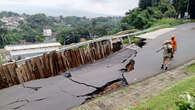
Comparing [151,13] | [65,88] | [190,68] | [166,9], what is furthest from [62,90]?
[166,9]

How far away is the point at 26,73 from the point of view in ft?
17.3

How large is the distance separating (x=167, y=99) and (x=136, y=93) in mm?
858

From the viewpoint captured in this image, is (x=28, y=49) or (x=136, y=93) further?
(x=28, y=49)

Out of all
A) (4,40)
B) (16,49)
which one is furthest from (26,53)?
(4,40)

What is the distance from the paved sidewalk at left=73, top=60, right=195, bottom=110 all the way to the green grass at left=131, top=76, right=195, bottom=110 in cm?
23

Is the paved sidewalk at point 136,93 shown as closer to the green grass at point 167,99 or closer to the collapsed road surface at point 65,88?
the green grass at point 167,99

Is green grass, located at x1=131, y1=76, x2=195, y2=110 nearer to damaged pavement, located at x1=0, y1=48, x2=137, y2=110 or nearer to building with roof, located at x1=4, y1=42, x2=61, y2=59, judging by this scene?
damaged pavement, located at x1=0, y1=48, x2=137, y2=110

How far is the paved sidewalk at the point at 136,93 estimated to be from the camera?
11.5ft

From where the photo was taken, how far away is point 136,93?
3.93 metres

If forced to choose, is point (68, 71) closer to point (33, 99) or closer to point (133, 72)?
point (33, 99)

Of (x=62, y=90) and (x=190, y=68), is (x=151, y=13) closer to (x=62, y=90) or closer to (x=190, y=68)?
(x=190, y=68)

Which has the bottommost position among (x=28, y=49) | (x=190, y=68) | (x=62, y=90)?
(x=28, y=49)

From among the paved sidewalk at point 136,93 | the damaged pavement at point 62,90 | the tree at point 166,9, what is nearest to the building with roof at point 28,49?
the tree at point 166,9

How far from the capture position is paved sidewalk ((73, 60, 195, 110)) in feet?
11.5
